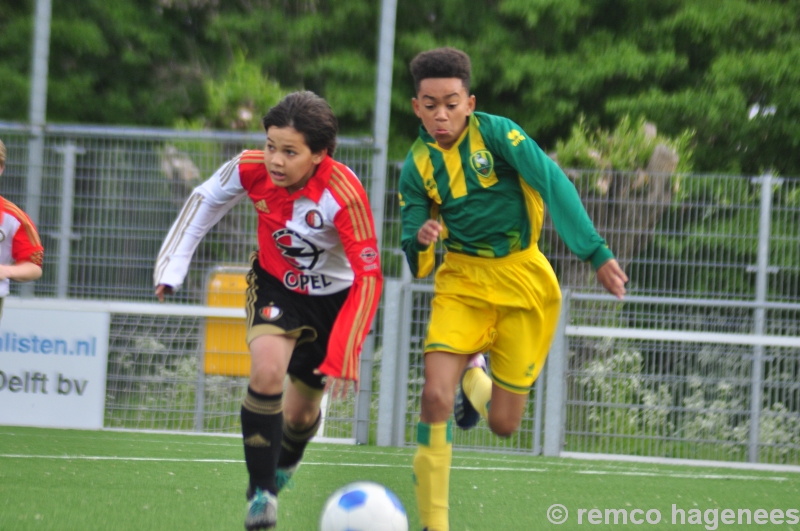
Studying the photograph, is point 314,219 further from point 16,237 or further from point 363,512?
point 16,237

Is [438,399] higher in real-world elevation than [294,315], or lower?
lower

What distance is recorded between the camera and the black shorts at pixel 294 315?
4.39m

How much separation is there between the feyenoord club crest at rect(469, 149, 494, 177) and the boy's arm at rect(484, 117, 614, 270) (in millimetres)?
60

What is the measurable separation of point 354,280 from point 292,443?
1.05m

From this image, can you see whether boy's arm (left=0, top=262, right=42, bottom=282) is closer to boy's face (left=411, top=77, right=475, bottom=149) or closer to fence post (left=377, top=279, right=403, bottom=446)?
boy's face (left=411, top=77, right=475, bottom=149)

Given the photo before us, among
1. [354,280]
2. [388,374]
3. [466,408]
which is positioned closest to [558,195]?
[354,280]

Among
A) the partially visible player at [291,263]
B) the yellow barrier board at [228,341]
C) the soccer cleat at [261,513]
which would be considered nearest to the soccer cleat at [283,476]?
the partially visible player at [291,263]

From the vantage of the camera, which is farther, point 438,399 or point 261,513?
point 438,399

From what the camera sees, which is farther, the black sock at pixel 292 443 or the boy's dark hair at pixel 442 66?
the black sock at pixel 292 443

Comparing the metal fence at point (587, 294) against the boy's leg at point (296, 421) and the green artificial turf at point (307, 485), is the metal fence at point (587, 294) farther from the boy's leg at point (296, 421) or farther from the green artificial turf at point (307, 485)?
the boy's leg at point (296, 421)

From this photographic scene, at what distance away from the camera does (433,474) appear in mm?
4090

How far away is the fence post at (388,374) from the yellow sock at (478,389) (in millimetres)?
3033

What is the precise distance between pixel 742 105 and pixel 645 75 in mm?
1410

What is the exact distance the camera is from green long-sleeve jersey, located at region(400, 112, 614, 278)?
4.41 metres
